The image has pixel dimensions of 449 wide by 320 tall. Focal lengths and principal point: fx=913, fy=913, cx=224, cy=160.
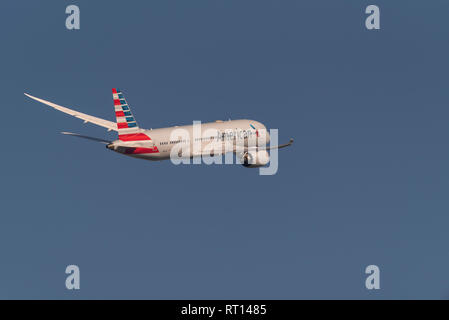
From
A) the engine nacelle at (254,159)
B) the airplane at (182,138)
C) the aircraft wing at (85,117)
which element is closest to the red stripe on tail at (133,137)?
the airplane at (182,138)

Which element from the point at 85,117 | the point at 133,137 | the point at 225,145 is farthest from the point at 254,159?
the point at 85,117

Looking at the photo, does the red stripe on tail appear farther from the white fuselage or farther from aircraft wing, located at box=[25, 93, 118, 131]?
aircraft wing, located at box=[25, 93, 118, 131]

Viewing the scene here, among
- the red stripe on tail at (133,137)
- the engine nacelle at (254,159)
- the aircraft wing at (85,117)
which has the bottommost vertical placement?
the engine nacelle at (254,159)

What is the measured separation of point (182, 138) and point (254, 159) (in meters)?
12.4

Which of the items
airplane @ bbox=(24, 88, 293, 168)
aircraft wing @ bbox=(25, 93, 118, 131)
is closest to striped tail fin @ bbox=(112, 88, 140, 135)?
airplane @ bbox=(24, 88, 293, 168)

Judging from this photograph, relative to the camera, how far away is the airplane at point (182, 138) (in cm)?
10231

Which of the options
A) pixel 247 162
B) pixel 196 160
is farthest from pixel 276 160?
pixel 196 160

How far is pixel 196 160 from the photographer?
106 meters

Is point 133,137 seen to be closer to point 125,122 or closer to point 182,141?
point 125,122

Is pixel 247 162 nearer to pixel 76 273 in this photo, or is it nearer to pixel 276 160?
pixel 276 160

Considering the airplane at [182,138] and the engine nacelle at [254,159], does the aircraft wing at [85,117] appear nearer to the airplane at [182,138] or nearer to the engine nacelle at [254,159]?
the airplane at [182,138]

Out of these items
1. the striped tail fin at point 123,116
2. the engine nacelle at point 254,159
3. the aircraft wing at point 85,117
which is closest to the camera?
the striped tail fin at point 123,116

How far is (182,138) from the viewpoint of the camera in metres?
105

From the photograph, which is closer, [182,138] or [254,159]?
[182,138]
